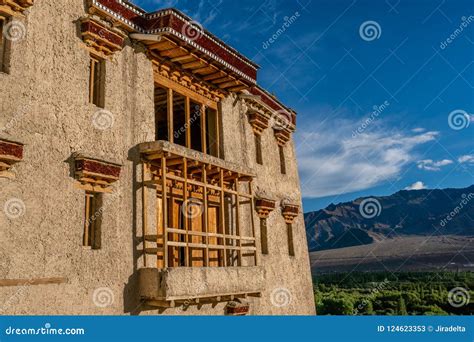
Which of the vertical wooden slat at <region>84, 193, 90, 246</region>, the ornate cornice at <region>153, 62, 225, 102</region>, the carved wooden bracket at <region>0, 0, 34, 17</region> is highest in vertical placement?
the ornate cornice at <region>153, 62, 225, 102</region>

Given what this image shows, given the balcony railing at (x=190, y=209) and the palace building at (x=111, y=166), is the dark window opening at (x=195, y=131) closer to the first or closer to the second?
the palace building at (x=111, y=166)

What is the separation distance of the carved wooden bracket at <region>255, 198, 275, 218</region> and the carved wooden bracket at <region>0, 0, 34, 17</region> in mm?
7579

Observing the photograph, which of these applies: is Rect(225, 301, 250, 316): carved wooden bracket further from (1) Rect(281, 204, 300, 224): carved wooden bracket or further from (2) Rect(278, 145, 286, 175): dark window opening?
(2) Rect(278, 145, 286, 175): dark window opening

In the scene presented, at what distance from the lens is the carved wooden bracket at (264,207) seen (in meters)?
12.6

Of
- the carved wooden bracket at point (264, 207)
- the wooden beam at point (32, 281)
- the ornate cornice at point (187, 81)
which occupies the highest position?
the ornate cornice at point (187, 81)

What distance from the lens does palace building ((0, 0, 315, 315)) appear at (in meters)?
6.66

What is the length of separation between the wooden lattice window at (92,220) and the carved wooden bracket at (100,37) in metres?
2.71

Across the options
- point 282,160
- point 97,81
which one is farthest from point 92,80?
point 282,160

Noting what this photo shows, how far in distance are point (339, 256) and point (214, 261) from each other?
124573mm

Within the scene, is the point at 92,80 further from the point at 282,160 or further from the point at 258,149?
the point at 282,160

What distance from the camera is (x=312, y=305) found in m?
14.5

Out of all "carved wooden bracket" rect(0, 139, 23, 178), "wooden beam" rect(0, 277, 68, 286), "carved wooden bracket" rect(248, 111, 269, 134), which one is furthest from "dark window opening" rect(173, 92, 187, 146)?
"wooden beam" rect(0, 277, 68, 286)

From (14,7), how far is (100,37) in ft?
5.19

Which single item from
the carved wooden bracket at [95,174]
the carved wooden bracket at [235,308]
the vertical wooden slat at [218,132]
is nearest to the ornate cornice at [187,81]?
the vertical wooden slat at [218,132]
